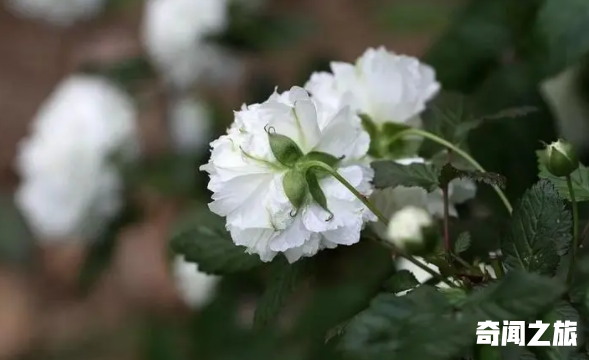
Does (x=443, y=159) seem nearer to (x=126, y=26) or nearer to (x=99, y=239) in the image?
(x=99, y=239)

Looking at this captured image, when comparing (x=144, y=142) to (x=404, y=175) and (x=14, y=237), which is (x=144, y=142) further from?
(x=404, y=175)

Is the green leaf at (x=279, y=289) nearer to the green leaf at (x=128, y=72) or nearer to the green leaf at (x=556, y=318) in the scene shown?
the green leaf at (x=556, y=318)

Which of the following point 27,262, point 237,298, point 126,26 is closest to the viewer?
point 237,298

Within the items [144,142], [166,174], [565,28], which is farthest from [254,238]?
[144,142]

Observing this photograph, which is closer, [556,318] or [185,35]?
[556,318]

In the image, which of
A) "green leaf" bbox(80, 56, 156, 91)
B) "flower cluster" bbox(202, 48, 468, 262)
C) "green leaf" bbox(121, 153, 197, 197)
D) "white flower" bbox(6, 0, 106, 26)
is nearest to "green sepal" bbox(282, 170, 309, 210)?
"flower cluster" bbox(202, 48, 468, 262)

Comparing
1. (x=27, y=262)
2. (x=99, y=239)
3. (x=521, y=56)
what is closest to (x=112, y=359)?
(x=27, y=262)
